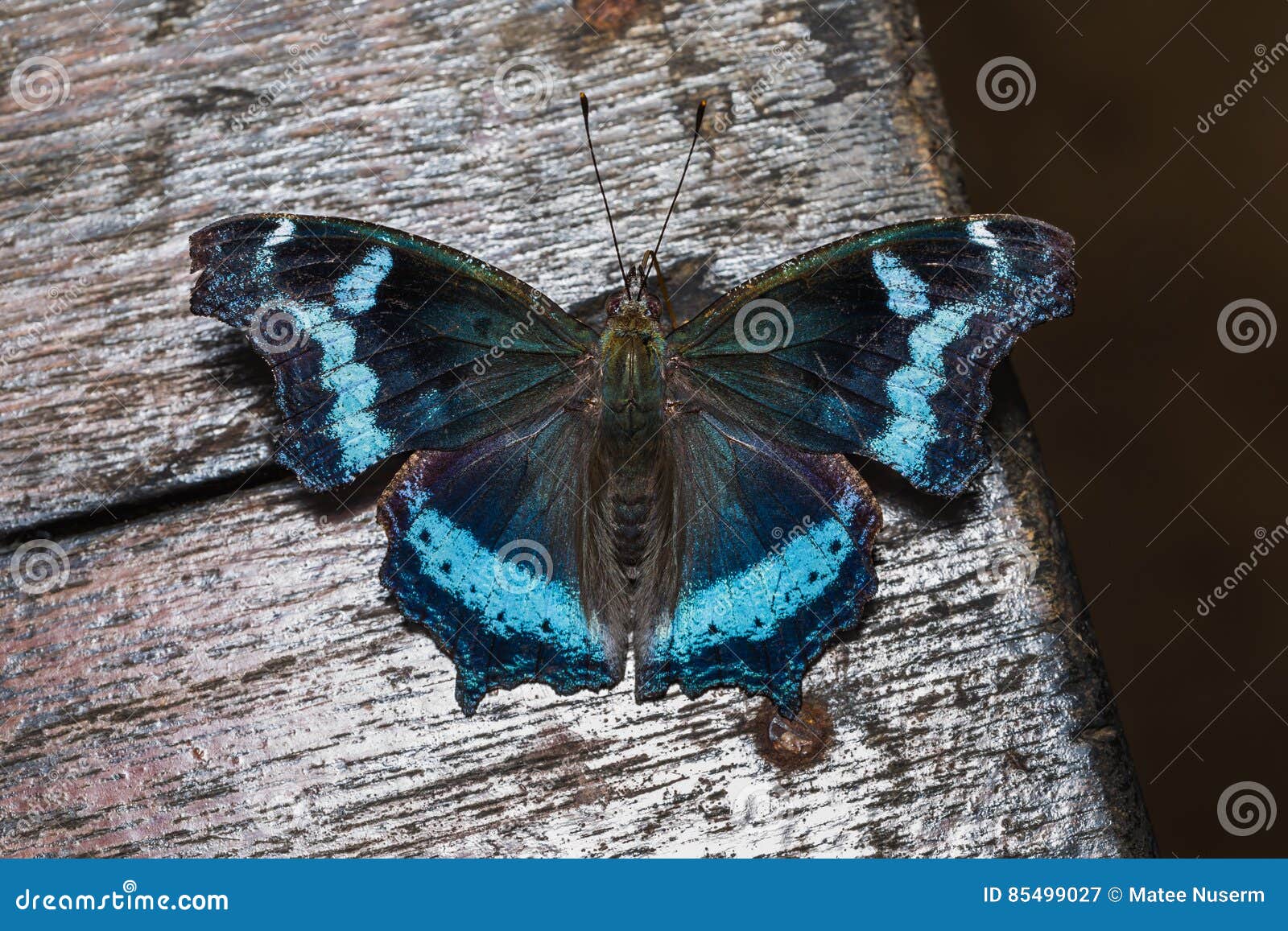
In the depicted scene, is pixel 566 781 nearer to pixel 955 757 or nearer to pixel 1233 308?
pixel 955 757

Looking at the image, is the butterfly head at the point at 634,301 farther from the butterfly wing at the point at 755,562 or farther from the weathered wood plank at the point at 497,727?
the weathered wood plank at the point at 497,727

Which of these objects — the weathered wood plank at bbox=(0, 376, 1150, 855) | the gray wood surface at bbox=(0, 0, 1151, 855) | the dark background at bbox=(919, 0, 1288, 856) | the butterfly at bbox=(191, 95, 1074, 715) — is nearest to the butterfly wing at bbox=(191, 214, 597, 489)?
the butterfly at bbox=(191, 95, 1074, 715)

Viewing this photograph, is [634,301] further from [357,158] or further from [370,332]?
[357,158]

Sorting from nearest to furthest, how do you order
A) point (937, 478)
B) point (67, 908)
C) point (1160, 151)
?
point (67, 908) < point (937, 478) < point (1160, 151)

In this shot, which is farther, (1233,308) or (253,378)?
(1233,308)

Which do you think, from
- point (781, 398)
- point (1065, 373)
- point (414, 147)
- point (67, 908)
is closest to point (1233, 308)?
point (1065, 373)
